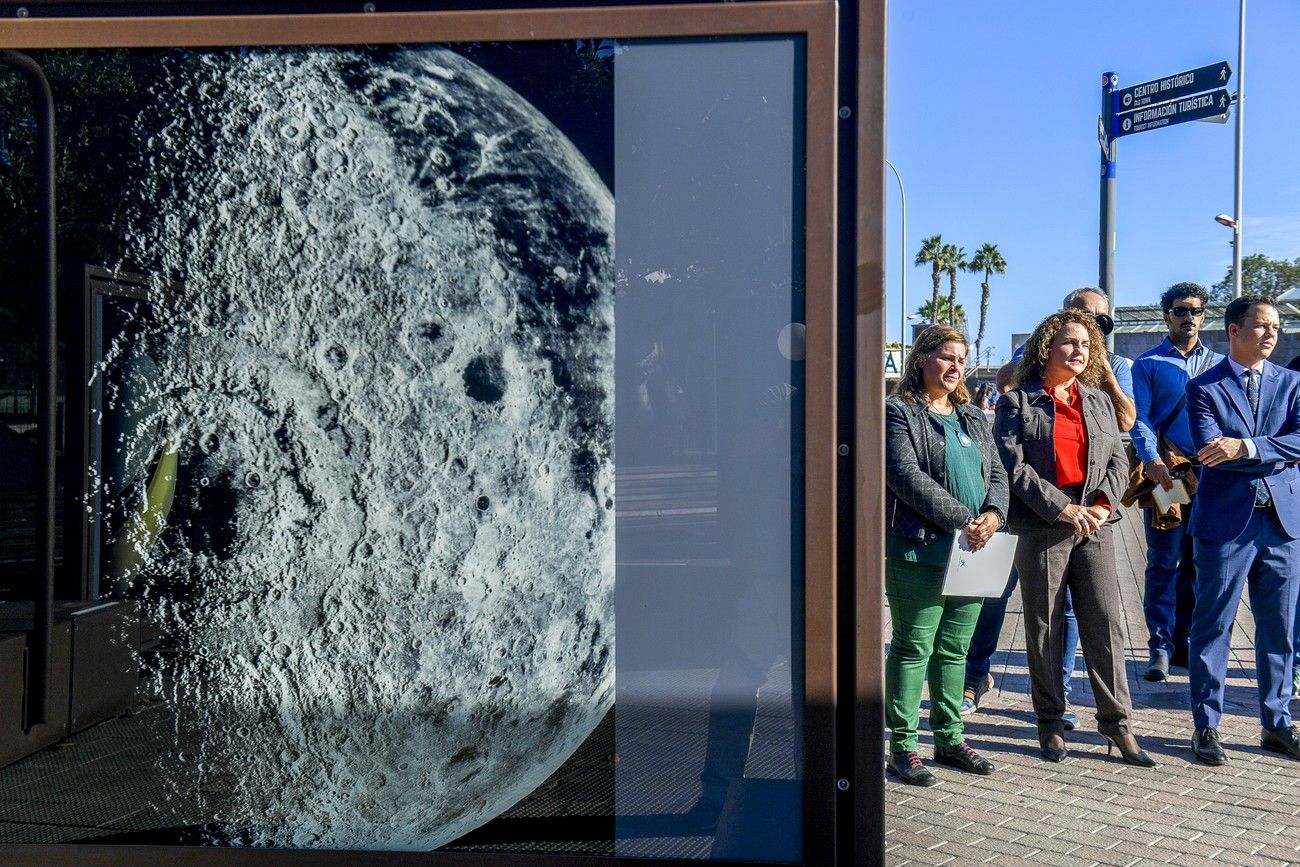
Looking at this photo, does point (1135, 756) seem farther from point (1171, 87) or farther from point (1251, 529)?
point (1171, 87)

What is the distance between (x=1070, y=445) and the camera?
512 cm

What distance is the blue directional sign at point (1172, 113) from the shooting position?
32.3 ft

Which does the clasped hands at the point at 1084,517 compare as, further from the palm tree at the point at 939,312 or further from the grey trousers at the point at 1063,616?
the palm tree at the point at 939,312

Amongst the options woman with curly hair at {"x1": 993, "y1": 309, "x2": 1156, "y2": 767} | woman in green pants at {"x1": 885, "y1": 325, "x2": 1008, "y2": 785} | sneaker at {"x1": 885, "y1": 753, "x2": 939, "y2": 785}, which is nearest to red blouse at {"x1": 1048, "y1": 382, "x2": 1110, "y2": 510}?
woman with curly hair at {"x1": 993, "y1": 309, "x2": 1156, "y2": 767}

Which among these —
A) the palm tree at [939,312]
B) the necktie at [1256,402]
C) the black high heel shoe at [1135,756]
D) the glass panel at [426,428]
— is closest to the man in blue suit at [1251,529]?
the necktie at [1256,402]

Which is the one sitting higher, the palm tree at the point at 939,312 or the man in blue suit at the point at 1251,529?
the palm tree at the point at 939,312

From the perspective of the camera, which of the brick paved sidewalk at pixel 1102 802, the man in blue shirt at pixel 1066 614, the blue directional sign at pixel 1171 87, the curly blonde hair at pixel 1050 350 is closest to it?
the brick paved sidewalk at pixel 1102 802

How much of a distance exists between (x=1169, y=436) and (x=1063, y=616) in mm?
1584

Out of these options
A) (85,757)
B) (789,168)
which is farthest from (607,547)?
(85,757)

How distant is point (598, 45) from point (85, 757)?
2.00 metres

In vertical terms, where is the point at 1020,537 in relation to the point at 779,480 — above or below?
below

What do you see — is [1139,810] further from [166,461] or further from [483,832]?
[166,461]

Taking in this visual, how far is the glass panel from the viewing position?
2623 millimetres

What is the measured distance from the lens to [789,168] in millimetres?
2562
